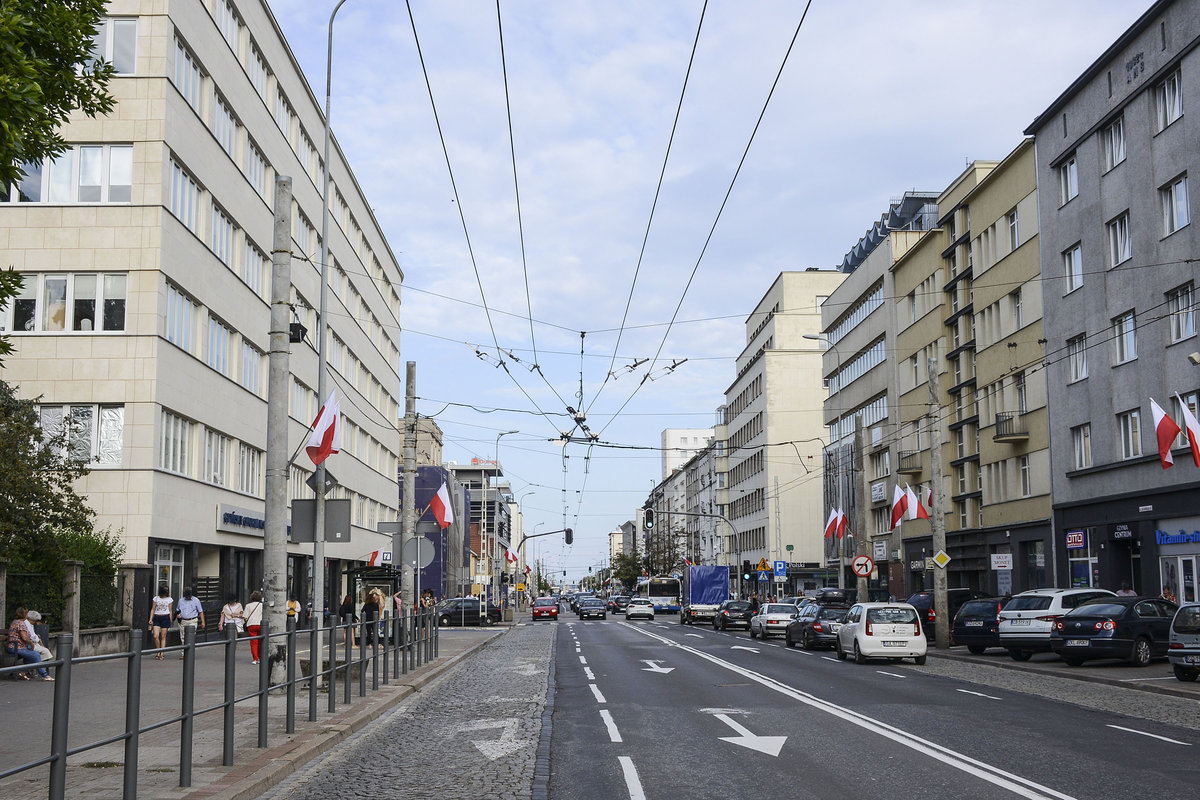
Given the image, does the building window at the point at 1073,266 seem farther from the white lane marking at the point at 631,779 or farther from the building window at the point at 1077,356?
the white lane marking at the point at 631,779

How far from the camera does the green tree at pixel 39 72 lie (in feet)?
33.0

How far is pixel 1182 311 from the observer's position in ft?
107

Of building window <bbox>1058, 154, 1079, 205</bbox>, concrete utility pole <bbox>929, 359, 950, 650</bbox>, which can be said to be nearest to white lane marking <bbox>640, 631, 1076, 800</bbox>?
concrete utility pole <bbox>929, 359, 950, 650</bbox>

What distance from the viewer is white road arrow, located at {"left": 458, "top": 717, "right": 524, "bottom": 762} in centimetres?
1248

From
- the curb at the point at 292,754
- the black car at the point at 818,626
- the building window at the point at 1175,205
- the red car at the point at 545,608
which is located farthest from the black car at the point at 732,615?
the curb at the point at 292,754

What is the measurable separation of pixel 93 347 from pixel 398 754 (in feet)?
73.9

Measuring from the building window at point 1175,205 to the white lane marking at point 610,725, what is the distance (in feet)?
78.2

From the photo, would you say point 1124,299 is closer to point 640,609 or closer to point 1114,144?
point 1114,144

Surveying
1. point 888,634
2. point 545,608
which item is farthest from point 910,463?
point 888,634

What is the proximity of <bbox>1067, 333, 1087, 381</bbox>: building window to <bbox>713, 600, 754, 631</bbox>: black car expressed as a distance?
67.1ft

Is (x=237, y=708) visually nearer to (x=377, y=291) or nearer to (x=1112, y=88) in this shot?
(x=1112, y=88)

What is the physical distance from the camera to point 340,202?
58094mm

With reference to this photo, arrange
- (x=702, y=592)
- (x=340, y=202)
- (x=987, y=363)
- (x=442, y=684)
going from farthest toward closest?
(x=702, y=592)
(x=340, y=202)
(x=987, y=363)
(x=442, y=684)

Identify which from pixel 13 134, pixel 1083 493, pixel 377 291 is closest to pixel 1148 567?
pixel 1083 493
